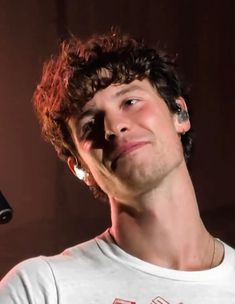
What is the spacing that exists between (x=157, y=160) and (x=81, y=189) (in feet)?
2.47

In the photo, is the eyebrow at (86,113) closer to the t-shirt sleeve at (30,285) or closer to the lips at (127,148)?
the lips at (127,148)

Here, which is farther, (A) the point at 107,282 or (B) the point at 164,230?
(B) the point at 164,230

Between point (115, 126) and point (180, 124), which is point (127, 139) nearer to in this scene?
point (115, 126)

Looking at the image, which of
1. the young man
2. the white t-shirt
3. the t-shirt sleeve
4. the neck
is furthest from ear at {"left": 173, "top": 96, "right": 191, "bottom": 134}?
the t-shirt sleeve

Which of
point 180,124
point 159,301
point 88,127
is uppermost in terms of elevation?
point 88,127

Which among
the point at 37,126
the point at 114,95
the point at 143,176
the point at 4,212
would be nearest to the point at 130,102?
the point at 114,95

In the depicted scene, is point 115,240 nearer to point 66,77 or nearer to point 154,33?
point 66,77

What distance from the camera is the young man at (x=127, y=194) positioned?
1.15m

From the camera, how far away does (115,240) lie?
1.26 metres

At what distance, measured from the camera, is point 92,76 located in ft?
4.37

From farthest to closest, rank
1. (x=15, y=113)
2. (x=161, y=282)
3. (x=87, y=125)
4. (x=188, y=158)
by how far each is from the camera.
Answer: (x=15, y=113) → (x=188, y=158) → (x=87, y=125) → (x=161, y=282)

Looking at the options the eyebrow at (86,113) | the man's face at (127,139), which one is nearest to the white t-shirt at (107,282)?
the man's face at (127,139)

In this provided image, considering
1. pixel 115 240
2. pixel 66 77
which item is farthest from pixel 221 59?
pixel 115 240

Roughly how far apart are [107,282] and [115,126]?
11.1 inches
